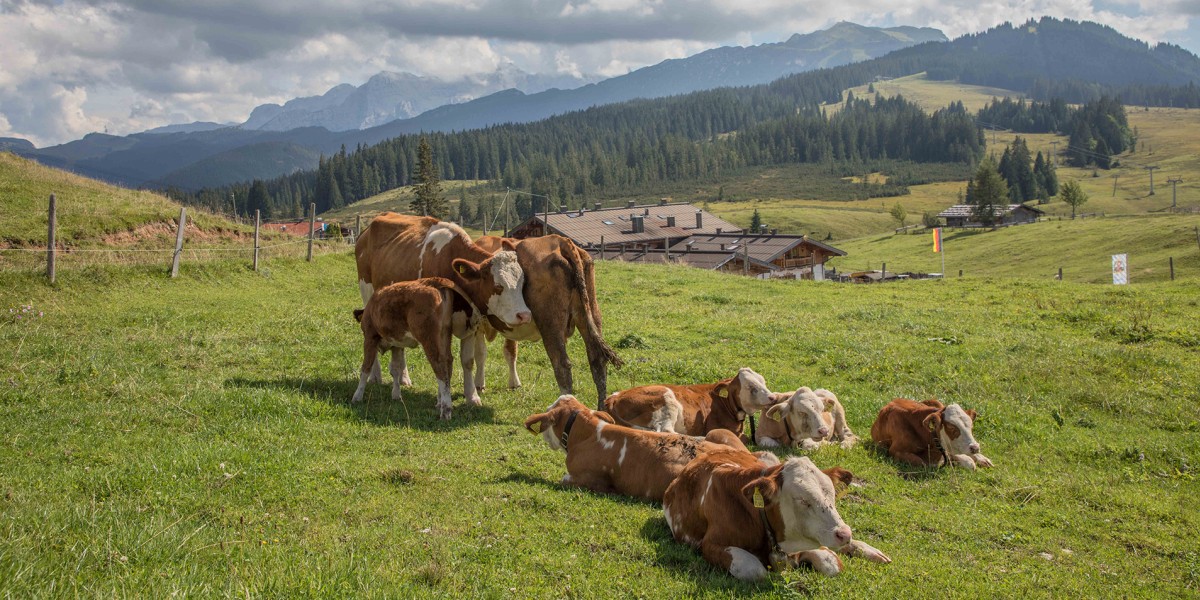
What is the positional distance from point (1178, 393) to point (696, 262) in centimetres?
5171

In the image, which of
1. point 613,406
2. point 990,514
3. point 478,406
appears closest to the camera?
point 990,514

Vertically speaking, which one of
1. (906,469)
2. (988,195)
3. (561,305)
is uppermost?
(988,195)

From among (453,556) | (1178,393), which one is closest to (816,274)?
(1178,393)

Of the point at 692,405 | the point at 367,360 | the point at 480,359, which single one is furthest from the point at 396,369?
the point at 692,405

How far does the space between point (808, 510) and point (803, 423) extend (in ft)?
14.6

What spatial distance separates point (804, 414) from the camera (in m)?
10.1

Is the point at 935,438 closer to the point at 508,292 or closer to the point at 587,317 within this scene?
the point at 587,317

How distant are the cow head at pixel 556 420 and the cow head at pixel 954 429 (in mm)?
4029

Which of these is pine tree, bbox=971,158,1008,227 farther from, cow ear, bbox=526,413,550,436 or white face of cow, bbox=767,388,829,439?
cow ear, bbox=526,413,550,436

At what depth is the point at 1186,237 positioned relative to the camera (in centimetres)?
5941

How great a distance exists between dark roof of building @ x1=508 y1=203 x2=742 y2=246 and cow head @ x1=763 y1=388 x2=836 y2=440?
70319 millimetres

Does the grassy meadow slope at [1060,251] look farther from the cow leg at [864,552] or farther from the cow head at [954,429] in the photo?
the cow leg at [864,552]

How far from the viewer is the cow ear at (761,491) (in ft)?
19.2

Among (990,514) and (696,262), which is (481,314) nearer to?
(990,514)
